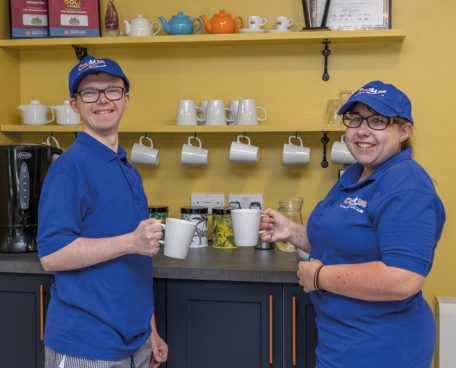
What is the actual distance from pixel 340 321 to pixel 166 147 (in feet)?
5.27

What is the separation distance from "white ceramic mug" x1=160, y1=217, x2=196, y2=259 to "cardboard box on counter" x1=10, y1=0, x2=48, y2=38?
143 cm

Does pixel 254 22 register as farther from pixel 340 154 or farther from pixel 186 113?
pixel 340 154

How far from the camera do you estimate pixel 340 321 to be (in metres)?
1.54

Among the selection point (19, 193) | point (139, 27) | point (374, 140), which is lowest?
point (19, 193)

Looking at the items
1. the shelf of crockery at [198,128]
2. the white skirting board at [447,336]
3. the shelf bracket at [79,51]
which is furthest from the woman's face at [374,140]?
the shelf bracket at [79,51]

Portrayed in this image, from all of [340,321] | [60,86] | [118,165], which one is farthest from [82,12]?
[340,321]

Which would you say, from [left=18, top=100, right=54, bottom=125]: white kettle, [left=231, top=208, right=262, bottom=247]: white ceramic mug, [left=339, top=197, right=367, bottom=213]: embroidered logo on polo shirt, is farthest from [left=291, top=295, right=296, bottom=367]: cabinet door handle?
[left=18, top=100, right=54, bottom=125]: white kettle

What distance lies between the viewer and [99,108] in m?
1.74

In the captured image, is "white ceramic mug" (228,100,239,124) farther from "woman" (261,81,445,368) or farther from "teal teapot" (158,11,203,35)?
"woman" (261,81,445,368)

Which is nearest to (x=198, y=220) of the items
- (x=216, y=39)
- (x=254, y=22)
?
(x=216, y=39)

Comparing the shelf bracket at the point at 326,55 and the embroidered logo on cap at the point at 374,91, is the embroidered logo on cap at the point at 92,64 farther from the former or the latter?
the shelf bracket at the point at 326,55

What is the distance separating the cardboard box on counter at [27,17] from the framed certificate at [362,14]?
1.24 meters

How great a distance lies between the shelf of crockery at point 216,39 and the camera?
2592mm

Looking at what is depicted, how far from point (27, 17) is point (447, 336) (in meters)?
2.27
